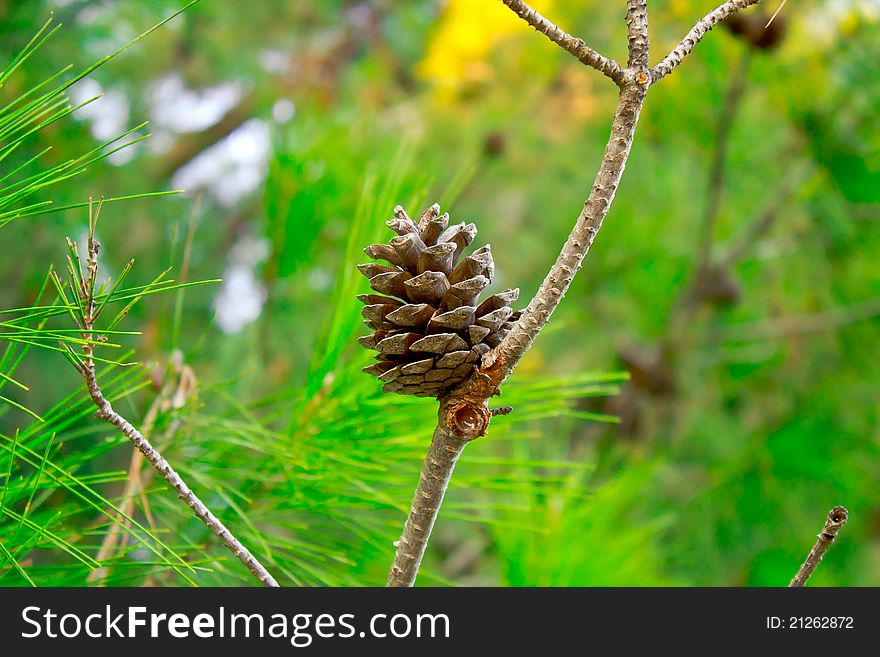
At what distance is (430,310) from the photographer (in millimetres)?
266

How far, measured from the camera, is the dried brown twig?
23cm

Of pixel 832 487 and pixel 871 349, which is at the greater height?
pixel 871 349

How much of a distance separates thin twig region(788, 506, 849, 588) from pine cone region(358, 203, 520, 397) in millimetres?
116

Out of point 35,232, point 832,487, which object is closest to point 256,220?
point 35,232

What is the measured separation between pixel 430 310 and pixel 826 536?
0.14 meters

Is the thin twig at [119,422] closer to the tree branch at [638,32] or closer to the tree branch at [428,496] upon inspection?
the tree branch at [428,496]

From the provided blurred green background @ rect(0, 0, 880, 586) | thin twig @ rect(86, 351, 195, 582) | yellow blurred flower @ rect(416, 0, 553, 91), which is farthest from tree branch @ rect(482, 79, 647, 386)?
yellow blurred flower @ rect(416, 0, 553, 91)

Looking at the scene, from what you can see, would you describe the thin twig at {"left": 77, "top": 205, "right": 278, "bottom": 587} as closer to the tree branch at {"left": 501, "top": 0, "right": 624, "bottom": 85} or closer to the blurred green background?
the tree branch at {"left": 501, "top": 0, "right": 624, "bottom": 85}

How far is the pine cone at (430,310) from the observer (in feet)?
0.84

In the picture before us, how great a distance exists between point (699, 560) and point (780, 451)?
0.61 ft

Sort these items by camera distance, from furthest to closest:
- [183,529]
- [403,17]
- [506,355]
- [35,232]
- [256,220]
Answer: [403,17], [256,220], [35,232], [183,529], [506,355]

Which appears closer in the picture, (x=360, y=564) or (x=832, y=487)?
(x=360, y=564)

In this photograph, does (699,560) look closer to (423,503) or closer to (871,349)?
(871,349)
